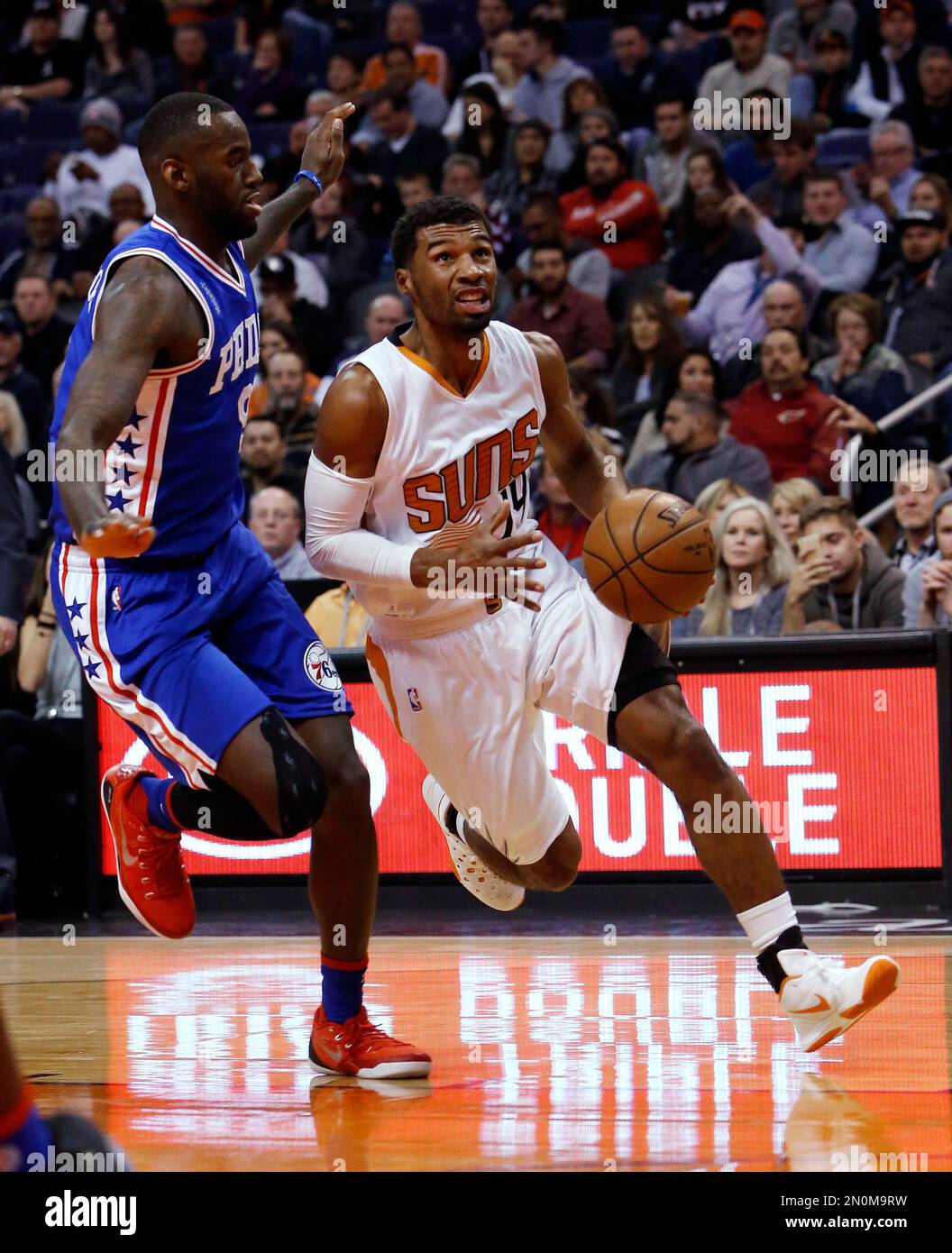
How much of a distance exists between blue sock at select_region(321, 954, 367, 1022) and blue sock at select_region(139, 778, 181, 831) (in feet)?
1.59

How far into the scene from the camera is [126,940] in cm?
741

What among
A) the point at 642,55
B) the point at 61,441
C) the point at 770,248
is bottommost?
the point at 61,441

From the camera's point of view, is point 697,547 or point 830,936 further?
point 830,936

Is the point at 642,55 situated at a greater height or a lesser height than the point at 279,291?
greater

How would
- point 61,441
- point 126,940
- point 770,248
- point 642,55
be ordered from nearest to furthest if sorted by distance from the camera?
1. point 61,441
2. point 126,940
3. point 770,248
4. point 642,55

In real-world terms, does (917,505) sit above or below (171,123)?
below

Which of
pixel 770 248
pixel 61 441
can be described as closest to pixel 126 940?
pixel 61 441

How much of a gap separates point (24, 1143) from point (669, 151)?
369 inches

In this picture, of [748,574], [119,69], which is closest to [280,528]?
[748,574]

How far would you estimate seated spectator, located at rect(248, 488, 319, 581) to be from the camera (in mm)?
8781

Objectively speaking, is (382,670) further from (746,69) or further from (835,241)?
(746,69)

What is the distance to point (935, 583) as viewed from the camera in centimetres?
749

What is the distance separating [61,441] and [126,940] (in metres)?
4.16
